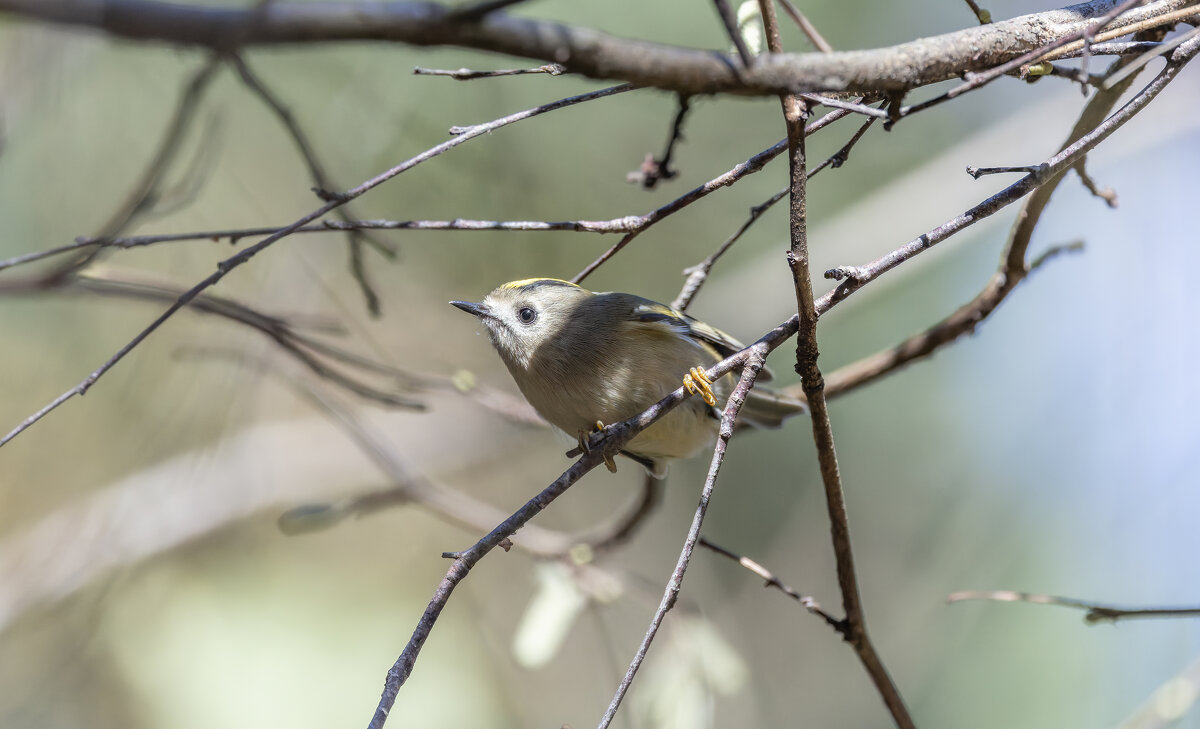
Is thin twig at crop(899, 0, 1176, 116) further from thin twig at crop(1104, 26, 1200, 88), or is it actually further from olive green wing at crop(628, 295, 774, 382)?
olive green wing at crop(628, 295, 774, 382)

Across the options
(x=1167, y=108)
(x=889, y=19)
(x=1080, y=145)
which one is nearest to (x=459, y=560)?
(x=1080, y=145)

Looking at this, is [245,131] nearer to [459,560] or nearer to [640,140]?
[640,140]

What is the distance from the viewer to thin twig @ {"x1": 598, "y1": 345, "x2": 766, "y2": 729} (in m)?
1.09

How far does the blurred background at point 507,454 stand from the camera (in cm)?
263

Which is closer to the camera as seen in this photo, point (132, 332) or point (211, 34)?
point (211, 34)

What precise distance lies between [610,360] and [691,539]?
1149 mm

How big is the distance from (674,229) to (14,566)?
3.56m

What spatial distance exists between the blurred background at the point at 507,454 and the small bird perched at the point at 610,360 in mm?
347

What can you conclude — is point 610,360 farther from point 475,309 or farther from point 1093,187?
point 1093,187

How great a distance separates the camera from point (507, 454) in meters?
4.10

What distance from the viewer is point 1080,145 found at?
1266 millimetres

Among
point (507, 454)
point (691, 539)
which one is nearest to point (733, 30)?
point (691, 539)

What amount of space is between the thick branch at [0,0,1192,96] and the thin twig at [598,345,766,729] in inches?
17.0

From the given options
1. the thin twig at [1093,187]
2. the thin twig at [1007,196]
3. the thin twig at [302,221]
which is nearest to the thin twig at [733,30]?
the thin twig at [302,221]
